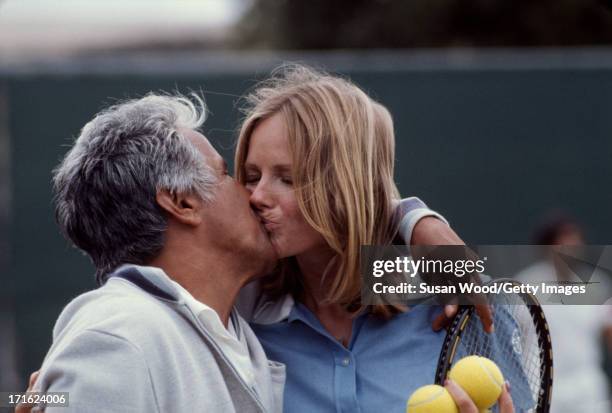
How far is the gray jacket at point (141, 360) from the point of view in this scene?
7.32ft

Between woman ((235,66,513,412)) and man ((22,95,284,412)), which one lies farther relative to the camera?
woman ((235,66,513,412))

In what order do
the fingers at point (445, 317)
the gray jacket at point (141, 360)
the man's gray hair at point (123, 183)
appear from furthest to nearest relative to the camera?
the fingers at point (445, 317) → the man's gray hair at point (123, 183) → the gray jacket at point (141, 360)

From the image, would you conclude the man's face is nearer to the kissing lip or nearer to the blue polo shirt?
the kissing lip

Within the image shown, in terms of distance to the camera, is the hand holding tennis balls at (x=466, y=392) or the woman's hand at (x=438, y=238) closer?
the hand holding tennis balls at (x=466, y=392)

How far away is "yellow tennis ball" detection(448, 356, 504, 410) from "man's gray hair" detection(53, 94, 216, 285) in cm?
81

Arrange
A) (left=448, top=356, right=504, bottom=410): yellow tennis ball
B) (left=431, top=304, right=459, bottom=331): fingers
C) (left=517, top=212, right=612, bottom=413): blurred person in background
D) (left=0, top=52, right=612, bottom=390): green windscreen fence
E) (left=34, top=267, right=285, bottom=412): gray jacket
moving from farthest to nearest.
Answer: (left=0, top=52, right=612, bottom=390): green windscreen fence, (left=517, top=212, right=612, bottom=413): blurred person in background, (left=431, top=304, right=459, bottom=331): fingers, (left=448, top=356, right=504, bottom=410): yellow tennis ball, (left=34, top=267, right=285, bottom=412): gray jacket

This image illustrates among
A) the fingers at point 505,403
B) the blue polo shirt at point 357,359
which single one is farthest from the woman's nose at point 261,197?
the fingers at point 505,403

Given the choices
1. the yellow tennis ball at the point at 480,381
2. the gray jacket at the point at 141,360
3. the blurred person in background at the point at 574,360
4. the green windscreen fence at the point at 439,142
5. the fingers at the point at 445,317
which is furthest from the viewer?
the green windscreen fence at the point at 439,142

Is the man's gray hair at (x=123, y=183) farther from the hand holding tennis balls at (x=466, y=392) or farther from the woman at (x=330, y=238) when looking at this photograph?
the hand holding tennis balls at (x=466, y=392)

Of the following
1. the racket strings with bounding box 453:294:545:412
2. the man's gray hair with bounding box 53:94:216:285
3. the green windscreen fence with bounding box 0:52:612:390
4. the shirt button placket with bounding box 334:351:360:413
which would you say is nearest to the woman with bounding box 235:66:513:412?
the shirt button placket with bounding box 334:351:360:413

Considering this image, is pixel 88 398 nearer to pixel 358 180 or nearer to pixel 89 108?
pixel 358 180

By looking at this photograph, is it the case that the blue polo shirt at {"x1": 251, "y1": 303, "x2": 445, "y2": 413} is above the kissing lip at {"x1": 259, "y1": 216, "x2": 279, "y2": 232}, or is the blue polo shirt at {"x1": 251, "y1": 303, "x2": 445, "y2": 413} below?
below

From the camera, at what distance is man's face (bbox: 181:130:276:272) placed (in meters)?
2.67

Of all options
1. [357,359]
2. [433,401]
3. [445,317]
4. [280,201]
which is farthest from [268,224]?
[433,401]
